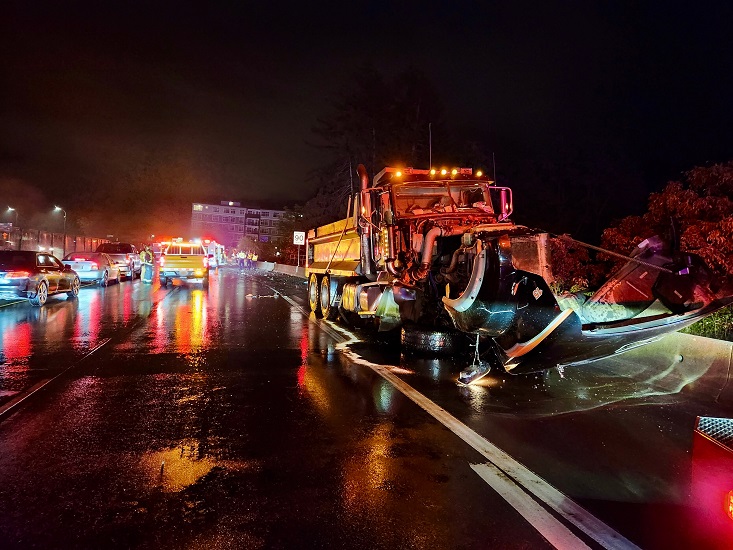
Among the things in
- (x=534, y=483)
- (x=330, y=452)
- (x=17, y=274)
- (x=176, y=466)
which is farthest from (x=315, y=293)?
(x=534, y=483)

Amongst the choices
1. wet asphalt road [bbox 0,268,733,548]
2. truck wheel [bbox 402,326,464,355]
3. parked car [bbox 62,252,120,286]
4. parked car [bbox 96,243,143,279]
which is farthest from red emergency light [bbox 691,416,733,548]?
parked car [bbox 96,243,143,279]

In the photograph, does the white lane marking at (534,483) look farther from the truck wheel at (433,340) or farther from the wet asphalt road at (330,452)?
the truck wheel at (433,340)

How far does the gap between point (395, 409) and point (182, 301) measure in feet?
45.6

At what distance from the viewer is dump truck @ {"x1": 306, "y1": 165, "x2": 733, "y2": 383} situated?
20.1 ft

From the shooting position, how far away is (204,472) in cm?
434

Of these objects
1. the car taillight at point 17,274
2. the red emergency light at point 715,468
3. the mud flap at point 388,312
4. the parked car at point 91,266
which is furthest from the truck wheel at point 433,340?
the parked car at point 91,266

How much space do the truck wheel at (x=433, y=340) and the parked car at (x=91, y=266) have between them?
Answer: 61.6 ft

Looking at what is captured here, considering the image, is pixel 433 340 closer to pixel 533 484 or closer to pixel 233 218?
pixel 533 484

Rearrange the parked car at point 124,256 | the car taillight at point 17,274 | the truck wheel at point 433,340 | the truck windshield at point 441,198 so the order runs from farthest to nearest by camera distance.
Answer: the parked car at point 124,256 < the car taillight at point 17,274 < the truck windshield at point 441,198 < the truck wheel at point 433,340

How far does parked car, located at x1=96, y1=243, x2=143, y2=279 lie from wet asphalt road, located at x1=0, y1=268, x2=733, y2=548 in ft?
73.5

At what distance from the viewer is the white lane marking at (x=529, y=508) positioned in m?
3.36

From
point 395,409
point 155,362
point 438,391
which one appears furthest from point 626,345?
point 155,362

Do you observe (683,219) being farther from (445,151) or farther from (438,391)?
(445,151)

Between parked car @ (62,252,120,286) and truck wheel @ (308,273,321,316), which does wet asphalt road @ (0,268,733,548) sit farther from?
parked car @ (62,252,120,286)
